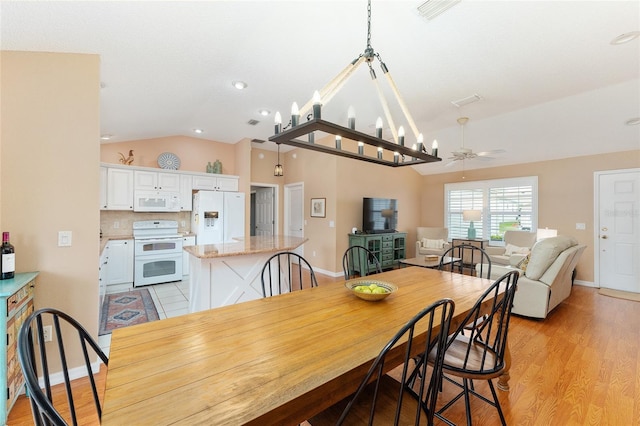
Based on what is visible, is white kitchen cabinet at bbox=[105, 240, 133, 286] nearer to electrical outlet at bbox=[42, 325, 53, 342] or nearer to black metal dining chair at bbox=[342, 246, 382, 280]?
electrical outlet at bbox=[42, 325, 53, 342]

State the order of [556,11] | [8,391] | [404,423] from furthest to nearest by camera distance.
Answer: [556,11]
[8,391]
[404,423]

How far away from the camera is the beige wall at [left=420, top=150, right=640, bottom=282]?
16.5 ft

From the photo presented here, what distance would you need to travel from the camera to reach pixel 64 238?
211 centimetres

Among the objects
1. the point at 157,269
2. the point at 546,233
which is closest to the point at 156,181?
the point at 157,269

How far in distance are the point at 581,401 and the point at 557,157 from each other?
5.22 metres

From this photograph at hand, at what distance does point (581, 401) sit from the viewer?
6.45 ft

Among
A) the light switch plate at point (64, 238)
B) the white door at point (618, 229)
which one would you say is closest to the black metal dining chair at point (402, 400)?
the light switch plate at point (64, 238)

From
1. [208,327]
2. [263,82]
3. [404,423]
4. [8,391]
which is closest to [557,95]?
[263,82]

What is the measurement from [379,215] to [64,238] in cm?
509

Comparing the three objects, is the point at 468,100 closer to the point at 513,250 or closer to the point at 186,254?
the point at 513,250

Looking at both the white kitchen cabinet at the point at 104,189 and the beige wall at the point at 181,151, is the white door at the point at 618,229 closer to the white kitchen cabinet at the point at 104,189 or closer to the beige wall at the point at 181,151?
the beige wall at the point at 181,151

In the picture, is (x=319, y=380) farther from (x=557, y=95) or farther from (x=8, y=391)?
(x=557, y=95)

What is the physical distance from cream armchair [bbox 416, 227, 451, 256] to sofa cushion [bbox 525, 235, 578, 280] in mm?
2723

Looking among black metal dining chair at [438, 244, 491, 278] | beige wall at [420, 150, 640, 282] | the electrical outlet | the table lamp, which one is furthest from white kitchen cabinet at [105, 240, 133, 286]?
beige wall at [420, 150, 640, 282]
